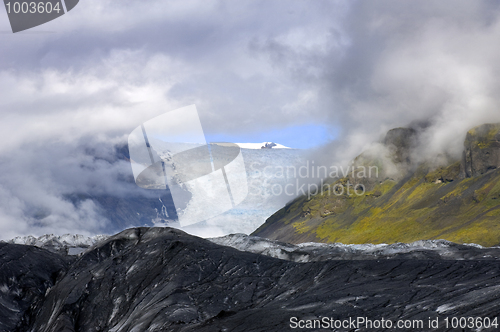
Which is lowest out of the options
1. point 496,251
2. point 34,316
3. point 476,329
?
point 496,251

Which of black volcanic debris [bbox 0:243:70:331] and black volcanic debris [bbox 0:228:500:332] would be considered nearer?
black volcanic debris [bbox 0:228:500:332]

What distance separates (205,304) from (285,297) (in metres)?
6.02

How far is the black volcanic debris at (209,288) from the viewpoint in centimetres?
2482

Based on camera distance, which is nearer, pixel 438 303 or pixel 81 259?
pixel 438 303

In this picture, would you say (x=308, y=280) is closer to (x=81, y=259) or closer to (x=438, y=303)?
(x=438, y=303)

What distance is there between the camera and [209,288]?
112 feet

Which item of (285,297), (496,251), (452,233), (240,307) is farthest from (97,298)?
(452,233)

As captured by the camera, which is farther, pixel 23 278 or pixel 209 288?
pixel 23 278

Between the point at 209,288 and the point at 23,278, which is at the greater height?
the point at 209,288

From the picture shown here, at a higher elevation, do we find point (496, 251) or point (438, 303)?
point (438, 303)

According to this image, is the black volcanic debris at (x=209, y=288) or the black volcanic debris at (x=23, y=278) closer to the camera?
the black volcanic debris at (x=209, y=288)

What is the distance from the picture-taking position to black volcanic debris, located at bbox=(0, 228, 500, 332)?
24820 mm

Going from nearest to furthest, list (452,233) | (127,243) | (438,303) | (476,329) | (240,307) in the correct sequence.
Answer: (476,329) → (438,303) → (240,307) → (127,243) → (452,233)

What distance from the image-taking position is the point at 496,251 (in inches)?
1661
